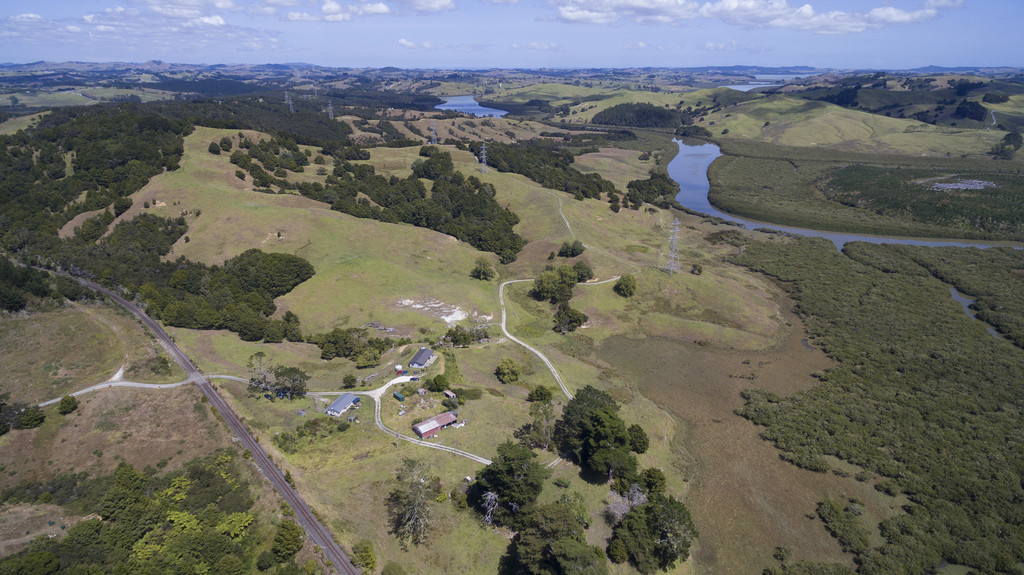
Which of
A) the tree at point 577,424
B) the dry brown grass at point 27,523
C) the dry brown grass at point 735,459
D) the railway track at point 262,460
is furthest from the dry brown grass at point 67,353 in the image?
the dry brown grass at point 735,459

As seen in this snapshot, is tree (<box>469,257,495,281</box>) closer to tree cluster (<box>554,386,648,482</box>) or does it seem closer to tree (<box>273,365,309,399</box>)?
tree (<box>273,365,309,399</box>)

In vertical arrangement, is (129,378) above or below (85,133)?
below

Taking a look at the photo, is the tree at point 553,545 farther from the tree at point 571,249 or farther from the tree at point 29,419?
the tree at point 571,249

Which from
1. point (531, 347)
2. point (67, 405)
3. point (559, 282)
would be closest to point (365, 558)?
point (67, 405)

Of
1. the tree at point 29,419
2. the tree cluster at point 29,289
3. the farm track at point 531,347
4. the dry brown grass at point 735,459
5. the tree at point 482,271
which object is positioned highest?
the tree cluster at point 29,289

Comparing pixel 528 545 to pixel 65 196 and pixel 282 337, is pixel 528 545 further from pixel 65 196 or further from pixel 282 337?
pixel 65 196

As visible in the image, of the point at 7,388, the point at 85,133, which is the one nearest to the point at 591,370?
the point at 7,388

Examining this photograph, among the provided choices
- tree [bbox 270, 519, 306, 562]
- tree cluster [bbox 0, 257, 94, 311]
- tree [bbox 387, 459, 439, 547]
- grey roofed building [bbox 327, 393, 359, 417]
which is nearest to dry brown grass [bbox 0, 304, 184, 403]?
tree cluster [bbox 0, 257, 94, 311]
